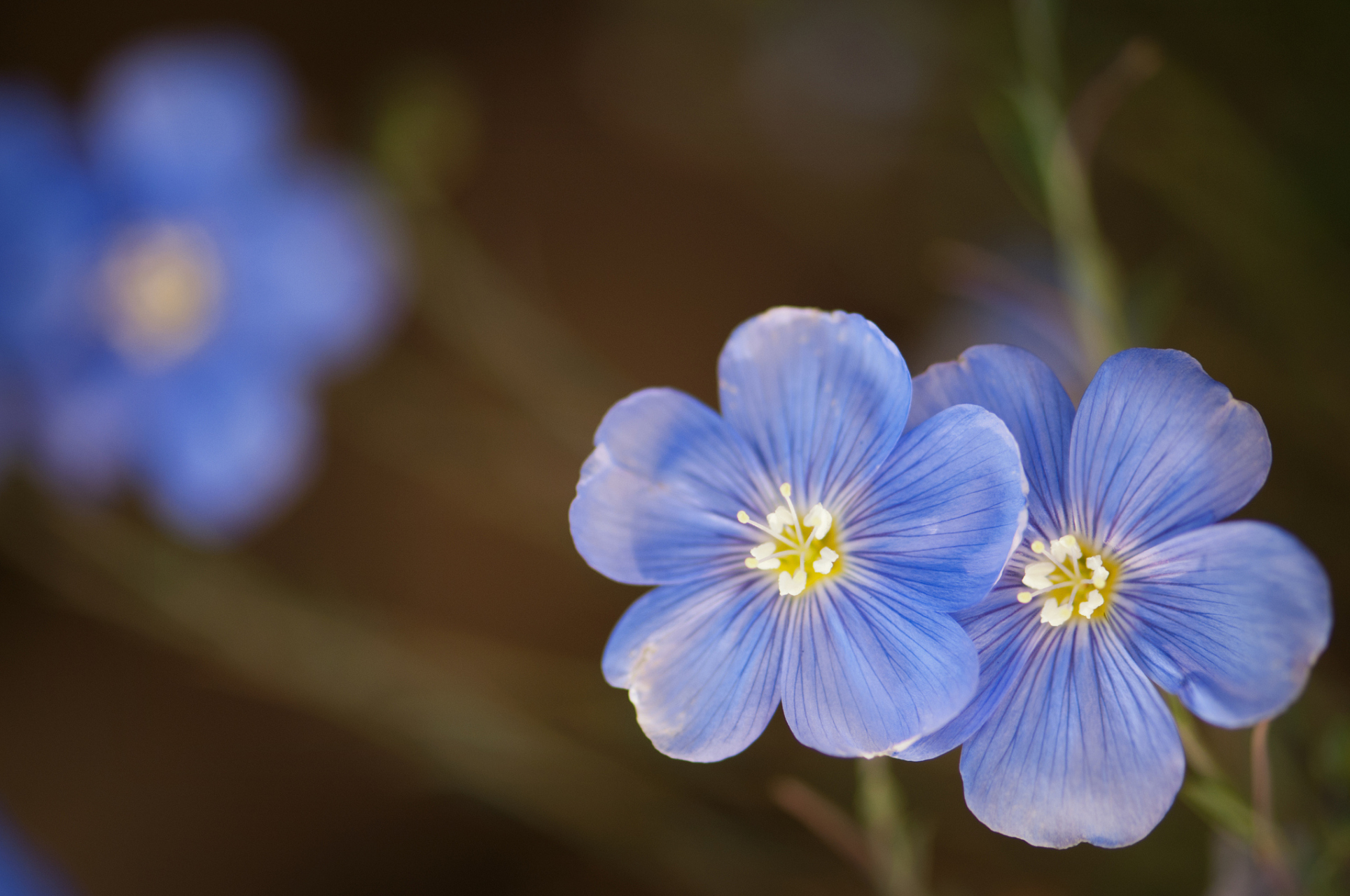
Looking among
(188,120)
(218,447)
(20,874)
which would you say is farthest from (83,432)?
(20,874)

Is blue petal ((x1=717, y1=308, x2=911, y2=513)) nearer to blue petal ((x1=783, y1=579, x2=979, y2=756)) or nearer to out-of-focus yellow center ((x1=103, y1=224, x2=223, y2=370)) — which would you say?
blue petal ((x1=783, y1=579, x2=979, y2=756))

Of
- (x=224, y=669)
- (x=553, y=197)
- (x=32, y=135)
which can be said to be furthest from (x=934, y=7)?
(x=224, y=669)

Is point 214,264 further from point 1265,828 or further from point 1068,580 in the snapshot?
point 1265,828

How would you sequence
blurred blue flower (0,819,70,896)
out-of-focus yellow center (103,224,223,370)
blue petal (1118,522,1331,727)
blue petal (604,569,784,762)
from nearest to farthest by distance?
blue petal (1118,522,1331,727), blue petal (604,569,784,762), blurred blue flower (0,819,70,896), out-of-focus yellow center (103,224,223,370)

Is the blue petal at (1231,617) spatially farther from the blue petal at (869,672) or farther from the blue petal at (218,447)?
the blue petal at (218,447)

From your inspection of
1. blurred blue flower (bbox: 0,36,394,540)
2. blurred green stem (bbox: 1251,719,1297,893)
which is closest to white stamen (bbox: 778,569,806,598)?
blurred green stem (bbox: 1251,719,1297,893)

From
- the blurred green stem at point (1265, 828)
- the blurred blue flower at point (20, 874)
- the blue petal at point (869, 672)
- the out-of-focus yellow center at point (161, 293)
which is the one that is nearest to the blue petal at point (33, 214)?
the out-of-focus yellow center at point (161, 293)

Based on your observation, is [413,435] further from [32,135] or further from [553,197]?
[32,135]
